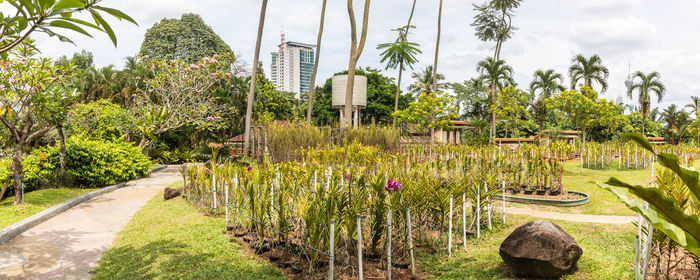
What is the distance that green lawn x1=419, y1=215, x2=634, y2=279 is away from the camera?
4074 millimetres

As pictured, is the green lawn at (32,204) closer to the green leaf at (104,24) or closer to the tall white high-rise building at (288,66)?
the green leaf at (104,24)

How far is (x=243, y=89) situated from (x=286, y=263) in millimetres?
21001

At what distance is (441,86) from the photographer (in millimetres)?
35656

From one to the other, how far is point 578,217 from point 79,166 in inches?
455

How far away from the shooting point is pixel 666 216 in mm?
1256

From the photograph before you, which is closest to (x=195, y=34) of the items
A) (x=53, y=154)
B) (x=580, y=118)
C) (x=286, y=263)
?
(x=53, y=154)

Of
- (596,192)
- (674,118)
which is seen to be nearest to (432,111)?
(596,192)

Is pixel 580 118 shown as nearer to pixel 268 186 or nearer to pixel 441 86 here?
pixel 268 186

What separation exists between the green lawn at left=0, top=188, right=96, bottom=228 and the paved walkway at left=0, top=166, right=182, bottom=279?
1.31ft

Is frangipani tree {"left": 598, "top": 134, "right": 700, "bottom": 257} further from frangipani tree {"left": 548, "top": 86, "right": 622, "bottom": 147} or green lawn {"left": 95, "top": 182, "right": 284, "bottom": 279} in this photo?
frangipani tree {"left": 548, "top": 86, "right": 622, "bottom": 147}

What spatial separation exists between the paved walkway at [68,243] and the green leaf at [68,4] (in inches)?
162

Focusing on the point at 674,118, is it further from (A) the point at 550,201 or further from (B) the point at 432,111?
(A) the point at 550,201

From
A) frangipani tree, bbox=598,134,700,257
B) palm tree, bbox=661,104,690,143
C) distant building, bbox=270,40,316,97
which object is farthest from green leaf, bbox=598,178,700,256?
distant building, bbox=270,40,316,97

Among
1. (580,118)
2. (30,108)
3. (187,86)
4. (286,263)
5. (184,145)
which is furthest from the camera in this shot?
(184,145)
